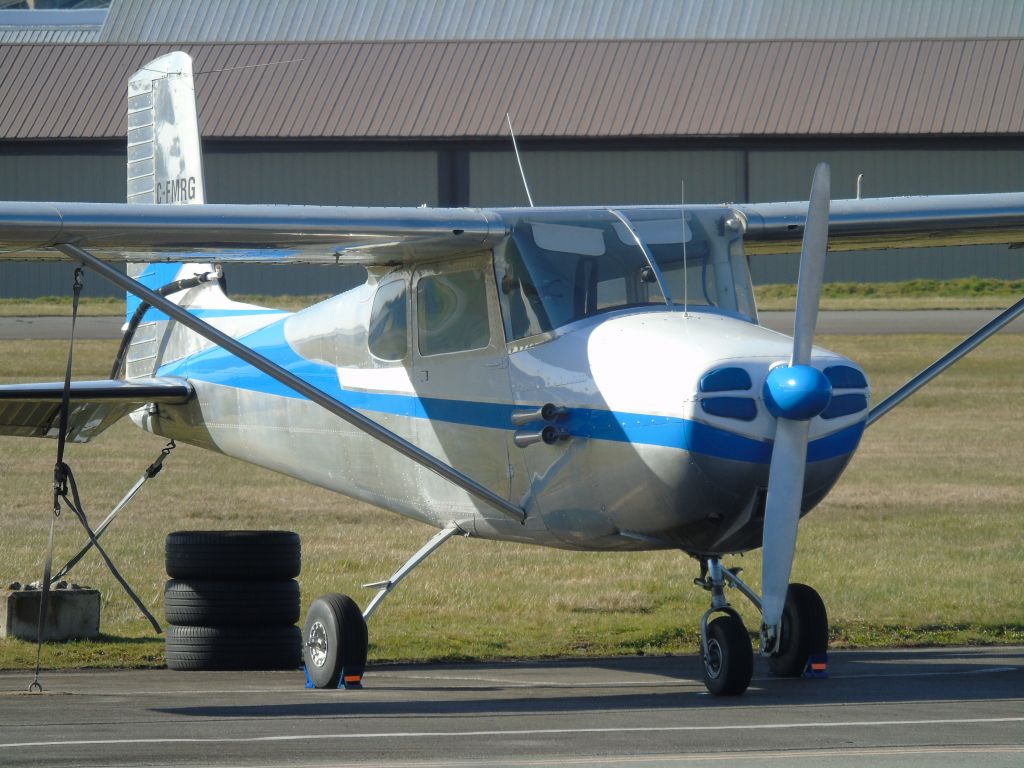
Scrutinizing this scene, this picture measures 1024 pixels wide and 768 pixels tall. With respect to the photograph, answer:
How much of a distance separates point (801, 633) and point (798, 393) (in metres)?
2.62

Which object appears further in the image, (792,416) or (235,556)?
(235,556)

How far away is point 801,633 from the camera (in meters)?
10.1

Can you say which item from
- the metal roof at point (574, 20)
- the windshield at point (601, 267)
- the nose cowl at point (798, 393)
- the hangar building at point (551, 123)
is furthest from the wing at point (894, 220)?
the metal roof at point (574, 20)

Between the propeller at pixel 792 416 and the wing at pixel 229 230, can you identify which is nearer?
the propeller at pixel 792 416

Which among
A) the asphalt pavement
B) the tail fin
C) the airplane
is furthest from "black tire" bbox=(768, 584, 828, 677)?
the tail fin

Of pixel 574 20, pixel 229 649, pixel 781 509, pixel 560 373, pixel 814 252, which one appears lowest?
Answer: pixel 229 649

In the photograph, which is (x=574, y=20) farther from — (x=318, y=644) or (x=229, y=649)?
(x=318, y=644)

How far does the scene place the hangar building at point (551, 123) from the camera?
4041 cm

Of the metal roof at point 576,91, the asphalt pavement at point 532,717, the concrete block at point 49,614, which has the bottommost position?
the asphalt pavement at point 532,717

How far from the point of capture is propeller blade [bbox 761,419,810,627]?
8172 millimetres

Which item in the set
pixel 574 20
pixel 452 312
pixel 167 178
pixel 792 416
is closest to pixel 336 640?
pixel 452 312

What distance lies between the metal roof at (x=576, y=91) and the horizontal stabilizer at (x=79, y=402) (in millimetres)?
27938

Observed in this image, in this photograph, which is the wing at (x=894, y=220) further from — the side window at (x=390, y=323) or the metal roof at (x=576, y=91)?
the metal roof at (x=576, y=91)

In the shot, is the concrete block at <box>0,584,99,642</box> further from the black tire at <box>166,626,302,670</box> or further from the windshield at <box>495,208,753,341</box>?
the windshield at <box>495,208,753,341</box>
